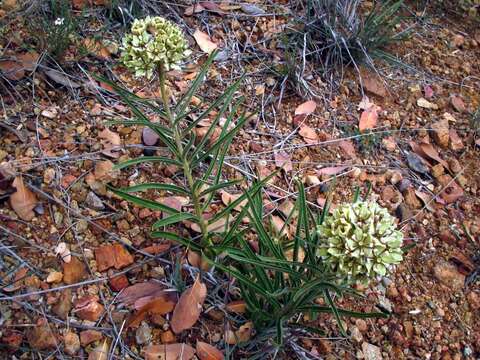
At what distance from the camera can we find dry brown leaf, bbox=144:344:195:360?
6.66ft

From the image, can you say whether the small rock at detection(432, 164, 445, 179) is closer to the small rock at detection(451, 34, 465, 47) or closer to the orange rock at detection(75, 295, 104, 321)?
the small rock at detection(451, 34, 465, 47)

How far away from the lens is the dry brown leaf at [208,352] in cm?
205

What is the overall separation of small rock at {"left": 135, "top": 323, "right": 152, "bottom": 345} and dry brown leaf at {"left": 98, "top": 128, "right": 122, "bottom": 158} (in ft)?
2.71

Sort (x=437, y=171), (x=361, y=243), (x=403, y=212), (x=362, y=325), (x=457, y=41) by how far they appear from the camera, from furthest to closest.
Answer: (x=457, y=41) → (x=437, y=171) → (x=403, y=212) → (x=362, y=325) → (x=361, y=243)

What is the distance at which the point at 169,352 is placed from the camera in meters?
2.04

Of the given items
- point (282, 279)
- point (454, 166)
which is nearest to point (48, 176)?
point (282, 279)

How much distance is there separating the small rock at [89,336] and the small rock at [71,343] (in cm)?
2

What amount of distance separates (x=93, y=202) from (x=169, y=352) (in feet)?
2.38

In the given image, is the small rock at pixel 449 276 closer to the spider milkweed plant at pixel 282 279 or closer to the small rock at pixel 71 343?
the spider milkweed plant at pixel 282 279

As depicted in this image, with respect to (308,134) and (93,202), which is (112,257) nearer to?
(93,202)

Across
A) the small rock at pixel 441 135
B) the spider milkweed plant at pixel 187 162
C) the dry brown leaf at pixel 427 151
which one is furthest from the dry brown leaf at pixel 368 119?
the spider milkweed plant at pixel 187 162

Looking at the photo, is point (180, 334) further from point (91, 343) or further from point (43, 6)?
point (43, 6)

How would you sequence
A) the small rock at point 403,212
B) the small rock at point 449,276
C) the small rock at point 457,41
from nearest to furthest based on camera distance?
1. the small rock at point 449,276
2. the small rock at point 403,212
3. the small rock at point 457,41

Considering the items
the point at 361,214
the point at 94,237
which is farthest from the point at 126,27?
the point at 361,214
